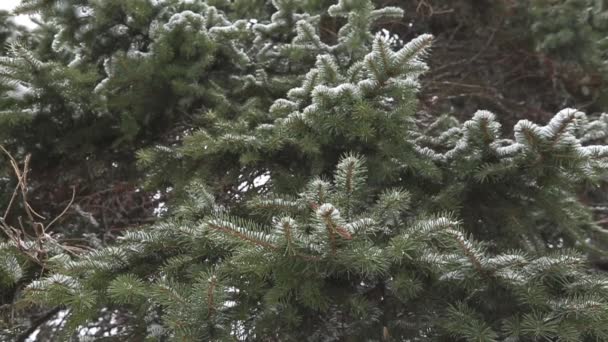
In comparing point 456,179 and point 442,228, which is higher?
point 442,228

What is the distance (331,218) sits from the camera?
1896 mm

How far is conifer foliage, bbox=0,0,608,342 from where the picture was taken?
2158mm

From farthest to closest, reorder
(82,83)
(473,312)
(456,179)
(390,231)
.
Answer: (82,83), (456,179), (390,231), (473,312)

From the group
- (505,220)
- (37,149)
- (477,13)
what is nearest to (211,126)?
(37,149)

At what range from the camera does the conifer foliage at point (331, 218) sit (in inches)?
85.0

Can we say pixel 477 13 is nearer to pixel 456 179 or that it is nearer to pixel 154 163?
pixel 456 179

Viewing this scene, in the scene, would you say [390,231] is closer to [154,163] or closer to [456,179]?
[456,179]

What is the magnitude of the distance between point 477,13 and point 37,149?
4324 millimetres

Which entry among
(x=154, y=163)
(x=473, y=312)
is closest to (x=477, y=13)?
(x=154, y=163)

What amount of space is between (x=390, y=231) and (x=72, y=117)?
2.31 m

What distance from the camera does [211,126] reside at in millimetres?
3408

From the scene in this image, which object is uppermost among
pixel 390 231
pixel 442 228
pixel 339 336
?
pixel 442 228

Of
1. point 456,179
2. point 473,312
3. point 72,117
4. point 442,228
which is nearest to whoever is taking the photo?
point 442,228

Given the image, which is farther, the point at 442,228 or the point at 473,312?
the point at 473,312
